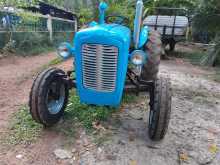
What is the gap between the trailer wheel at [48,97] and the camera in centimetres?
356

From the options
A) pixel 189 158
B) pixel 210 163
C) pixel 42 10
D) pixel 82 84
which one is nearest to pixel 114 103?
pixel 82 84

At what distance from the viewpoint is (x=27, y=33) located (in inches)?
428

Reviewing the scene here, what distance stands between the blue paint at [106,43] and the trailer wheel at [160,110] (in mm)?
512

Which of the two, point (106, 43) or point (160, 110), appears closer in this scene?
point (106, 43)

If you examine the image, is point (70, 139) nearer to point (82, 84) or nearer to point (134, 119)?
point (82, 84)

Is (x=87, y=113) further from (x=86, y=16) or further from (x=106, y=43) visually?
(x=86, y=16)

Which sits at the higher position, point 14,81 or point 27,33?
point 27,33

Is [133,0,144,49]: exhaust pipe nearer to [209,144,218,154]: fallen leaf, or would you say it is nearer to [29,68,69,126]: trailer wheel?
[29,68,69,126]: trailer wheel

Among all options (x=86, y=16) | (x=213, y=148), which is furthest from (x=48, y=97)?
(x=86, y=16)

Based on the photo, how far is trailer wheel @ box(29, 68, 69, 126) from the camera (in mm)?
3561

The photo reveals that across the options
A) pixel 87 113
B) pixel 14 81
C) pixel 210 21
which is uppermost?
pixel 210 21

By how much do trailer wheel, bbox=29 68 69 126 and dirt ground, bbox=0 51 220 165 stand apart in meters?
0.27

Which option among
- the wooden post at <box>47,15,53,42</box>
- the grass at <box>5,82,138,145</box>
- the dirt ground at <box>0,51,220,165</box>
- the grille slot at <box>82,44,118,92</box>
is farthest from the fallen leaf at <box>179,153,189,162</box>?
the wooden post at <box>47,15,53,42</box>

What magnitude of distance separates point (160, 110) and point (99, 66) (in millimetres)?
999
